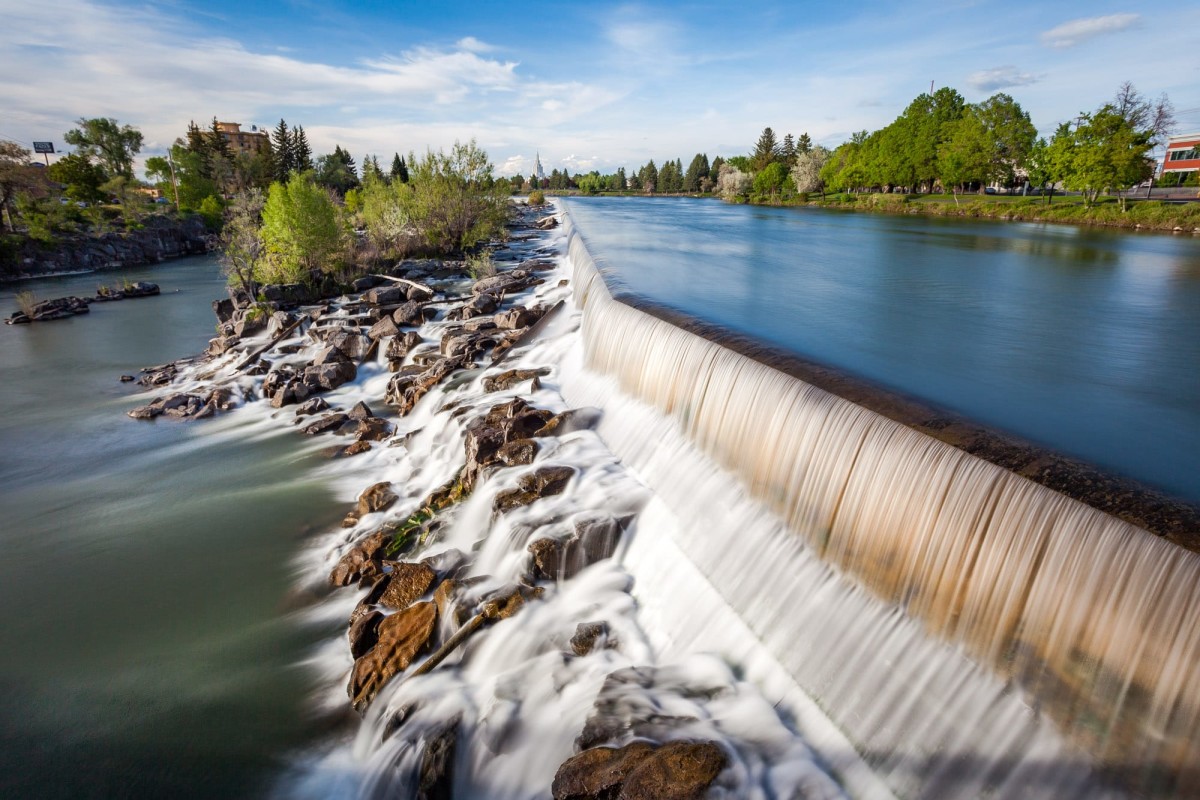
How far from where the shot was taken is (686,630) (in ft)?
22.6

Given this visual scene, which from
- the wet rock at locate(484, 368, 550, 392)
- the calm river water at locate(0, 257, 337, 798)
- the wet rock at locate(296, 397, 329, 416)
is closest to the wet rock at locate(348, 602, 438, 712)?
the calm river water at locate(0, 257, 337, 798)

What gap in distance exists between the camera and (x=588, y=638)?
694 centimetres

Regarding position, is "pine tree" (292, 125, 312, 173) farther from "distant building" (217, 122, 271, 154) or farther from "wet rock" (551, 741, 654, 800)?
"wet rock" (551, 741, 654, 800)

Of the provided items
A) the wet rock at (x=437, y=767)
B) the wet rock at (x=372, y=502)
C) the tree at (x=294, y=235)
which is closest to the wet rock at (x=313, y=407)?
the wet rock at (x=372, y=502)

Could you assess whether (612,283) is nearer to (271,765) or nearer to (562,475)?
(562,475)

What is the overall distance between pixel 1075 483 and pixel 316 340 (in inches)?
838

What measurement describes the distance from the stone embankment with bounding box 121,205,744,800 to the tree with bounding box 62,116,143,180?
83.3m

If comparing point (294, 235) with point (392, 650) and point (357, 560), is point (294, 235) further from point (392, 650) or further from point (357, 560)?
point (392, 650)

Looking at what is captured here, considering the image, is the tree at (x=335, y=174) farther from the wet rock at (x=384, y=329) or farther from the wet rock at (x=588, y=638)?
the wet rock at (x=588, y=638)

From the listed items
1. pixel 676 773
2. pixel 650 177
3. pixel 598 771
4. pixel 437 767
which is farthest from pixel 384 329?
pixel 650 177

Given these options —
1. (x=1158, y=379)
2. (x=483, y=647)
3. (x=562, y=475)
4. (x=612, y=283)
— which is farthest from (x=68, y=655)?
(x=1158, y=379)

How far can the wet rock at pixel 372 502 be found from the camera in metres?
10.7

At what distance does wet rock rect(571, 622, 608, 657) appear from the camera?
6855 millimetres

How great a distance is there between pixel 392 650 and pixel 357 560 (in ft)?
7.69
